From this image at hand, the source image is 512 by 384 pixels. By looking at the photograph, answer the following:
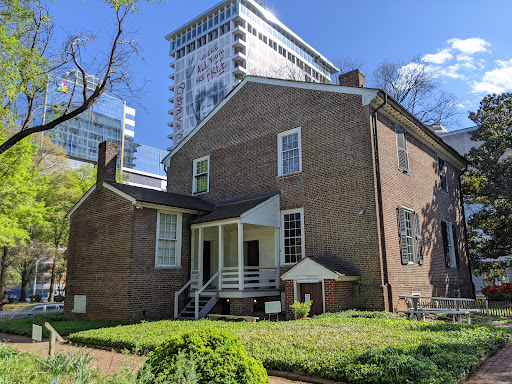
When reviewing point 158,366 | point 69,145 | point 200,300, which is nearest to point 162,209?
point 200,300

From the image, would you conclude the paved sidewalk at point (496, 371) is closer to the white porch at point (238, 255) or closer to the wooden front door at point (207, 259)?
the white porch at point (238, 255)

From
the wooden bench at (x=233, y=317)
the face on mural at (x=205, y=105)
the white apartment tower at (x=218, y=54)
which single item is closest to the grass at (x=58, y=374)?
the wooden bench at (x=233, y=317)

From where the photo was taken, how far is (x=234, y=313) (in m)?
14.2

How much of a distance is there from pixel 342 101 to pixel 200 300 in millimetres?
9448

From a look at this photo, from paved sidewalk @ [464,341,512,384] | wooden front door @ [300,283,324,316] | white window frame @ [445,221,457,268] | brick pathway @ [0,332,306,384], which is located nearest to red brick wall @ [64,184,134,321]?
brick pathway @ [0,332,306,384]

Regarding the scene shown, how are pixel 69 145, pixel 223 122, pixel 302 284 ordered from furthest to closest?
pixel 69 145 → pixel 223 122 → pixel 302 284

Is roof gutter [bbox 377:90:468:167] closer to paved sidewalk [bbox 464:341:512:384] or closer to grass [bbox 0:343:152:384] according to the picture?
paved sidewalk [bbox 464:341:512:384]

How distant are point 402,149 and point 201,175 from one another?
9605 millimetres

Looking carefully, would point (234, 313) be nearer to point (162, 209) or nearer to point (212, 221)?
point (212, 221)

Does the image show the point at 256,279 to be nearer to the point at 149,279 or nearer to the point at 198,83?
the point at 149,279

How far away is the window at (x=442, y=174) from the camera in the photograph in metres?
20.0

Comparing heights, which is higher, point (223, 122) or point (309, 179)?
point (223, 122)

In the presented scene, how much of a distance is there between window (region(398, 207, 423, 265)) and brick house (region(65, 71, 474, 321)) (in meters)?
0.06

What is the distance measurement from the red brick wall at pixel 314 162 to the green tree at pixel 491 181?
A: 36.9 ft
